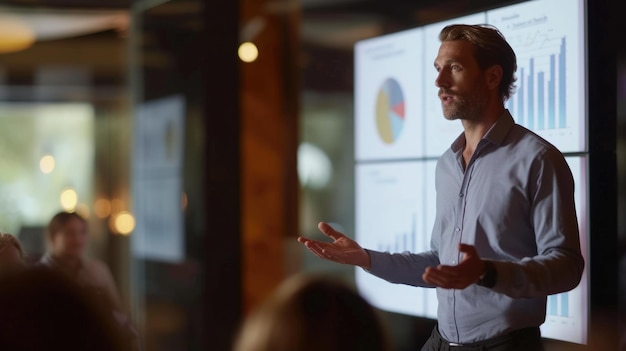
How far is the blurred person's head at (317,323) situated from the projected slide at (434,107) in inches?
60.3

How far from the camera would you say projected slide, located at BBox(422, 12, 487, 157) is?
2.76 meters

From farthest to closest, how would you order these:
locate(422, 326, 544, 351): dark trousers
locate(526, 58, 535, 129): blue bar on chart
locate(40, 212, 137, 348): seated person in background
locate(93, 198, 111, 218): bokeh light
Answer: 1. locate(93, 198, 111, 218): bokeh light
2. locate(40, 212, 137, 348): seated person in background
3. locate(526, 58, 535, 129): blue bar on chart
4. locate(422, 326, 544, 351): dark trousers

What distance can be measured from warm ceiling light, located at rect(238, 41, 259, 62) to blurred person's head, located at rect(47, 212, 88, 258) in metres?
1.79

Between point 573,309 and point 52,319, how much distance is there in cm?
201

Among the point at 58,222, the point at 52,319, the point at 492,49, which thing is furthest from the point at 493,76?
the point at 58,222

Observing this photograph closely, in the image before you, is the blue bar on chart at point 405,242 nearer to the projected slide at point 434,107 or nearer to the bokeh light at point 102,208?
the projected slide at point 434,107

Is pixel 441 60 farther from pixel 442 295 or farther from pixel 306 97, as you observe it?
pixel 306 97

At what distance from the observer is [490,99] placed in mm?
2537

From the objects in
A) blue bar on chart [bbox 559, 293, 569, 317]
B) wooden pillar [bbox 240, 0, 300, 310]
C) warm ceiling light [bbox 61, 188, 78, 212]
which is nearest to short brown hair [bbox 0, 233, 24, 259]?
blue bar on chart [bbox 559, 293, 569, 317]

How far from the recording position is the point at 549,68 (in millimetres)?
2664

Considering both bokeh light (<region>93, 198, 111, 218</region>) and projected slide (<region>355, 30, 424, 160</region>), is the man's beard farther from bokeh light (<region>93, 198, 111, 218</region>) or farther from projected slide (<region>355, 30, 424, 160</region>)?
bokeh light (<region>93, 198, 111, 218</region>)

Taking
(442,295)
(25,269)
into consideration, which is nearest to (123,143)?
(442,295)

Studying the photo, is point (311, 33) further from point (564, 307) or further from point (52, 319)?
point (52, 319)

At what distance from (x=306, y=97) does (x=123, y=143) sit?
283cm
